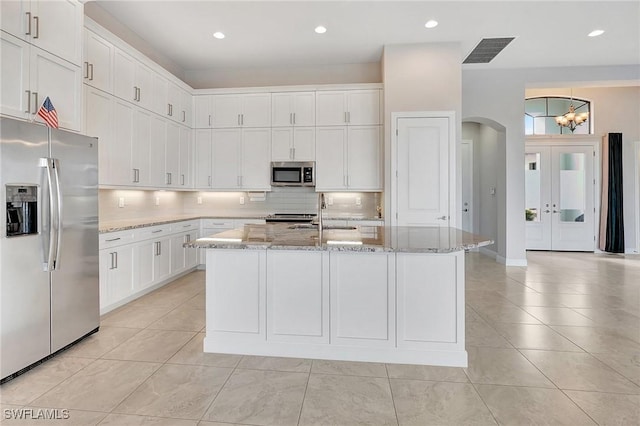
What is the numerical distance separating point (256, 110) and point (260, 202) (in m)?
1.53

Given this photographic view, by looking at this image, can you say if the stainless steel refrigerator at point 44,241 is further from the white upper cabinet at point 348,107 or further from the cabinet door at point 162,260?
the white upper cabinet at point 348,107

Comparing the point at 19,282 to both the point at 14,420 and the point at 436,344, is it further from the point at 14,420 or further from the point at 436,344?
the point at 436,344

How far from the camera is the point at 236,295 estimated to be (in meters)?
2.42

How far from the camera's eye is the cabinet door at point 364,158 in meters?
4.93

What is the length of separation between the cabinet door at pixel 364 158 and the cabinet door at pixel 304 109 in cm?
66

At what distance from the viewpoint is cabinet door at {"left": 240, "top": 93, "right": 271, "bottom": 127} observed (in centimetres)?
514

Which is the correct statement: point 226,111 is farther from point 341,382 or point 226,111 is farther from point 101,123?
point 341,382

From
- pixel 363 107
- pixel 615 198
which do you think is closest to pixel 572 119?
pixel 615 198

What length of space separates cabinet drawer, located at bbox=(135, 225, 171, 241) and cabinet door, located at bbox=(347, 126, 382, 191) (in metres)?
2.69

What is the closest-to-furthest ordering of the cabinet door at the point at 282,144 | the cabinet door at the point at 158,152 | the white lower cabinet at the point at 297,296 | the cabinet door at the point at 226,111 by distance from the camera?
the white lower cabinet at the point at 297,296, the cabinet door at the point at 158,152, the cabinet door at the point at 282,144, the cabinet door at the point at 226,111

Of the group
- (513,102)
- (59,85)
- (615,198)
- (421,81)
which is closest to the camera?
(59,85)

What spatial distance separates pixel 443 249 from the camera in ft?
6.23

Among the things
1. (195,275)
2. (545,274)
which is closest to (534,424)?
(545,274)

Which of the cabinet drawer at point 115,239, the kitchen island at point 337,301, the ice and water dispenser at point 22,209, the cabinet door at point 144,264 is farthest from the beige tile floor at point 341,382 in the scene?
the ice and water dispenser at point 22,209
